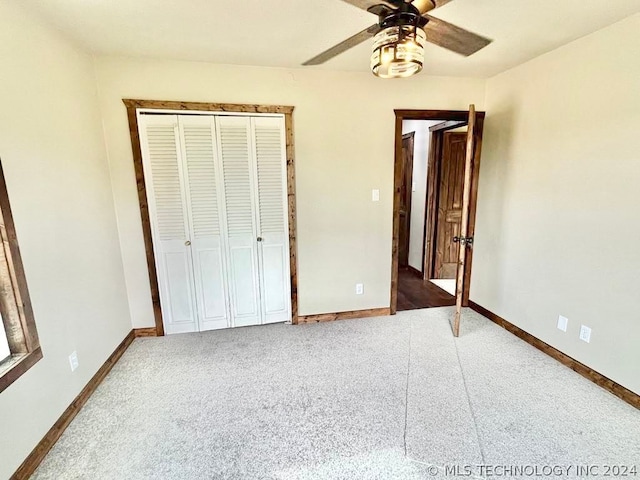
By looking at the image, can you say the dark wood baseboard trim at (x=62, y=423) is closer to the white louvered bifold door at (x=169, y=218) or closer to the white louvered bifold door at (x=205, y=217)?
the white louvered bifold door at (x=169, y=218)

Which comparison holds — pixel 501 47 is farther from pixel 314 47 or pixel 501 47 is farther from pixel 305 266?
pixel 305 266

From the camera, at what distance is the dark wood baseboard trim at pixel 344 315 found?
10.2ft

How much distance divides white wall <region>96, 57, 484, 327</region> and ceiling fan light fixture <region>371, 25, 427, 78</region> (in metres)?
1.47

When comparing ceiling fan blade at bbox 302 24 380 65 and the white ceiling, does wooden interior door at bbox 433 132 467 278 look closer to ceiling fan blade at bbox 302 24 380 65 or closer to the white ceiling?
the white ceiling

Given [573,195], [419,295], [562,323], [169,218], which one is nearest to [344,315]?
[419,295]

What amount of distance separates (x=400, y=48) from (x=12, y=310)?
2231mm

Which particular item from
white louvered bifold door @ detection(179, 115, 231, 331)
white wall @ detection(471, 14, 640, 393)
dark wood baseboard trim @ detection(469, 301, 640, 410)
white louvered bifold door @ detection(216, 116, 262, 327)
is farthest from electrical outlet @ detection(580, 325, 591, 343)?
white louvered bifold door @ detection(179, 115, 231, 331)

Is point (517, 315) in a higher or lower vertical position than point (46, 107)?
lower

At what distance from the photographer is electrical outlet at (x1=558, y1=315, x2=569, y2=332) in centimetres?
232

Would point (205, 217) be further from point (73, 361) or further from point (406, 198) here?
point (406, 198)

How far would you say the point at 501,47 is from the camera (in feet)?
7.38

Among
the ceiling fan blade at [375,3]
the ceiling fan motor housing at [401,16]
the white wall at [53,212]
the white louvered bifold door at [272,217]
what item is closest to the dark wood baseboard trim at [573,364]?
the white louvered bifold door at [272,217]

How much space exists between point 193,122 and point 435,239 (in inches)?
131

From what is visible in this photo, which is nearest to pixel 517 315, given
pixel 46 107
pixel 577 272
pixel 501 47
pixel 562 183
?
pixel 577 272
